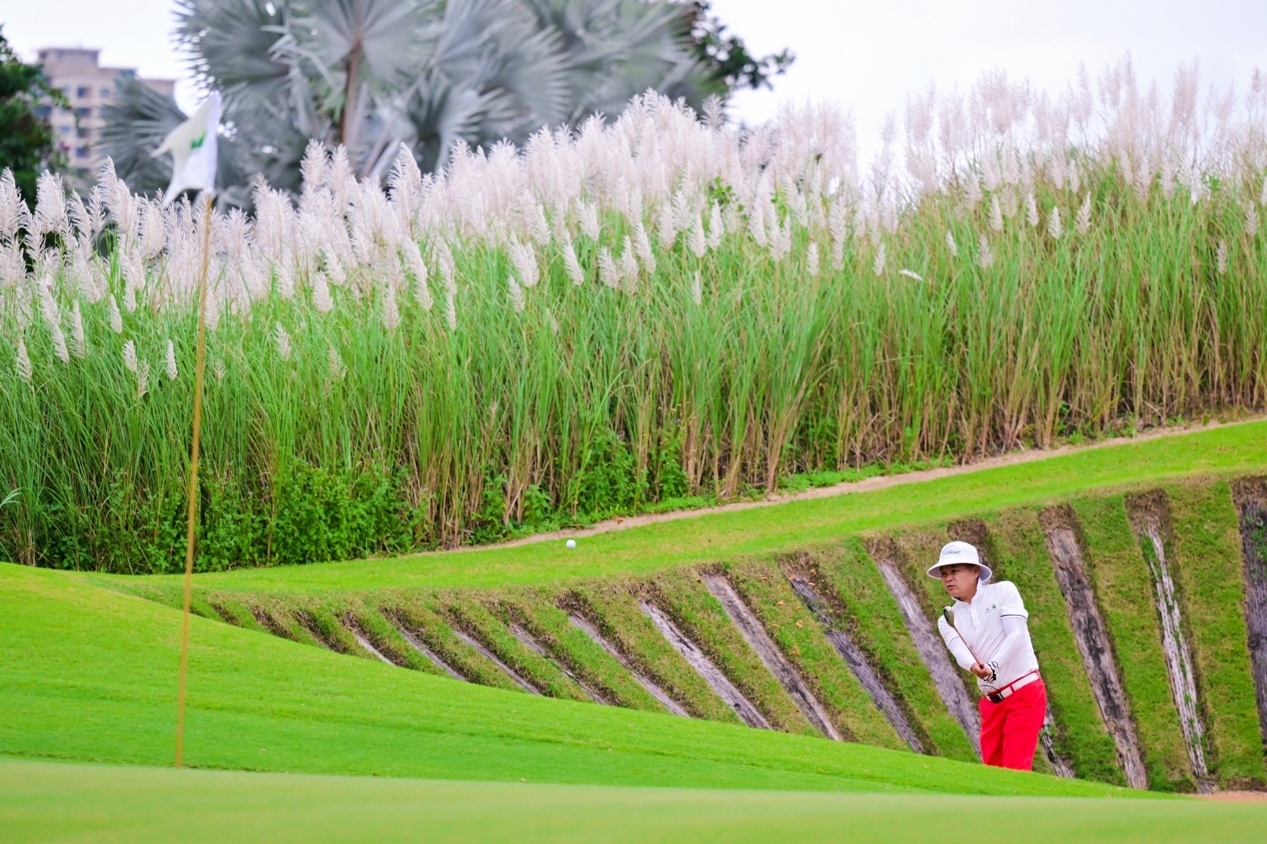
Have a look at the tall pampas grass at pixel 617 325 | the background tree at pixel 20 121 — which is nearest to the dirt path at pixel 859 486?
the tall pampas grass at pixel 617 325

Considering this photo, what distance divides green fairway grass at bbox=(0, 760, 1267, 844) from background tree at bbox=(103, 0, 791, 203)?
15738mm

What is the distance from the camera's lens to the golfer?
5.97 m

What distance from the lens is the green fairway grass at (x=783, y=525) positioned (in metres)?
7.10

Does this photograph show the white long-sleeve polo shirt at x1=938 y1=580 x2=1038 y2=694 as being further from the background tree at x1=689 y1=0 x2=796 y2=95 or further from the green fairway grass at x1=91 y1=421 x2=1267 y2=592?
the background tree at x1=689 y1=0 x2=796 y2=95

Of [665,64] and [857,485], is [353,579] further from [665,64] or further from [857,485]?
[665,64]

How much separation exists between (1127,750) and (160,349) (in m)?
5.63

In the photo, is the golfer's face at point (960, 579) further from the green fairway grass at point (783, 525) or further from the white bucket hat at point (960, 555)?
the green fairway grass at point (783, 525)

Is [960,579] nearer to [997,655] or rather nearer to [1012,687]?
[997,655]

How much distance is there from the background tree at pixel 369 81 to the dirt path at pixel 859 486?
29.8 feet

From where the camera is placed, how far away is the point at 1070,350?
30.5ft

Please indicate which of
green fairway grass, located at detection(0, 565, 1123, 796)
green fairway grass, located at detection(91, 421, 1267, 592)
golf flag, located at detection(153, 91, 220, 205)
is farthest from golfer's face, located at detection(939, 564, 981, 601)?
golf flag, located at detection(153, 91, 220, 205)

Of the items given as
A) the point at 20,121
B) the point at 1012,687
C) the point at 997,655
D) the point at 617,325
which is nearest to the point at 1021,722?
the point at 1012,687

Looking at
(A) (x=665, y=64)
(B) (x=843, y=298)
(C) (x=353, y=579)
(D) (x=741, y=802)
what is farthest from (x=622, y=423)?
(A) (x=665, y=64)

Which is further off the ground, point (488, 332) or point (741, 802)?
point (488, 332)
